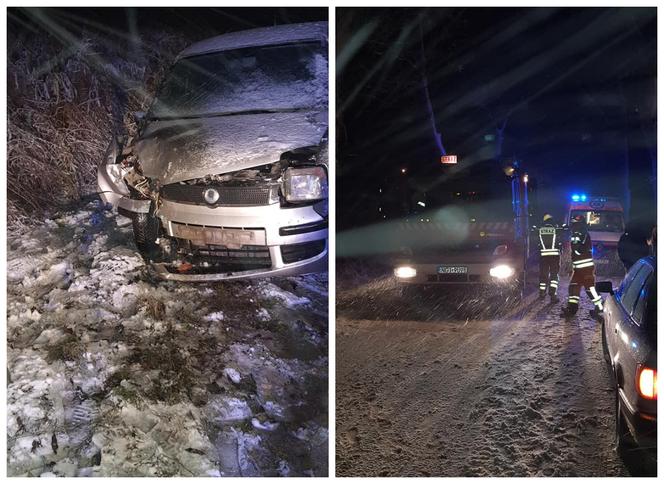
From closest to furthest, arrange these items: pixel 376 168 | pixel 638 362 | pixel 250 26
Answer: pixel 638 362 → pixel 250 26 → pixel 376 168

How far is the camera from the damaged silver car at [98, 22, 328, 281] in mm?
2598

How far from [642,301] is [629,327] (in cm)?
15

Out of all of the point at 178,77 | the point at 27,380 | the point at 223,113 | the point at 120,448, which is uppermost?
the point at 178,77

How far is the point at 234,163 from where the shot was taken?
2629 millimetres

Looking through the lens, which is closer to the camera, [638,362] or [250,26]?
[638,362]

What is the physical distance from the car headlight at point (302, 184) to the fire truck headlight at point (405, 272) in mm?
2168

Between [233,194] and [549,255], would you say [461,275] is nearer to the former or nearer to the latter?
[549,255]

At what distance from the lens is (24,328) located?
Result: 112 inches

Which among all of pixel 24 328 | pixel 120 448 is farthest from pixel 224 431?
pixel 24 328

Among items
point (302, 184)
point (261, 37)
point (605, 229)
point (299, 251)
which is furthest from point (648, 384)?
point (605, 229)

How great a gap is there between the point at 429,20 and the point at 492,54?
1.43 m

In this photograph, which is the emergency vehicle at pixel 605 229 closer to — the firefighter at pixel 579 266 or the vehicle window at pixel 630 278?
the firefighter at pixel 579 266

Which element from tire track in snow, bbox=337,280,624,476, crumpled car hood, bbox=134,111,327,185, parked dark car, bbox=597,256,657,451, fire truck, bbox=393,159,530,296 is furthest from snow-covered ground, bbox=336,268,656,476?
crumpled car hood, bbox=134,111,327,185
